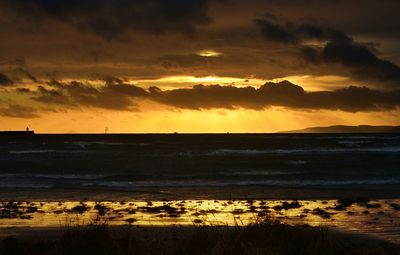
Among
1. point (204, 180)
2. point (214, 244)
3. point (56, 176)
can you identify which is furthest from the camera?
point (56, 176)

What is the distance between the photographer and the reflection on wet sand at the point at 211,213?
17.7 m

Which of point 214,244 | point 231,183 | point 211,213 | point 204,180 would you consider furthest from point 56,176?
point 214,244

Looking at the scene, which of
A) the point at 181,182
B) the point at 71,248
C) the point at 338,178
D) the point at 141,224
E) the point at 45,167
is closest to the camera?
the point at 71,248

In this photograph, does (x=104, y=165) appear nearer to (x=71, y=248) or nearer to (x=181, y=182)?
(x=181, y=182)

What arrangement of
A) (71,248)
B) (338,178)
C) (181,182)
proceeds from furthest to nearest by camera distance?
1. (338,178)
2. (181,182)
3. (71,248)

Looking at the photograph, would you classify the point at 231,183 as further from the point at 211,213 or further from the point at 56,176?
the point at 211,213

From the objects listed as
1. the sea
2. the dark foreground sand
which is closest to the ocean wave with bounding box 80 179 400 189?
the sea

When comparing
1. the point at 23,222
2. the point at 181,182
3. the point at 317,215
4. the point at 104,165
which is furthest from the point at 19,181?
the point at 317,215

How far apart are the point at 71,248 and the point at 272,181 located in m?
28.9

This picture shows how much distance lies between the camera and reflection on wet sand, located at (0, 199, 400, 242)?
17.7 metres

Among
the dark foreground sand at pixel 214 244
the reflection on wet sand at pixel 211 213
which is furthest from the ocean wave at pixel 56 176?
the dark foreground sand at pixel 214 244

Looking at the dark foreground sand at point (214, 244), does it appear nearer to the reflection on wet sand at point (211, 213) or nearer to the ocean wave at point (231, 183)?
the reflection on wet sand at point (211, 213)

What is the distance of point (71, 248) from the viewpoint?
9664 mm

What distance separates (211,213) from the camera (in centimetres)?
2055
